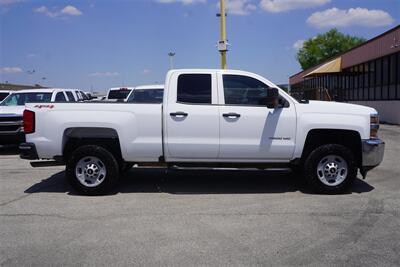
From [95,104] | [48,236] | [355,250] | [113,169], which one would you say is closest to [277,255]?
[355,250]

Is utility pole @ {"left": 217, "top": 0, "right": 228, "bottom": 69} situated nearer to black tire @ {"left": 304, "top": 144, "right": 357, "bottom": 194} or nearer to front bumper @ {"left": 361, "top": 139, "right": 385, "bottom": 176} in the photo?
black tire @ {"left": 304, "top": 144, "right": 357, "bottom": 194}

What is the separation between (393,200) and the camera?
7141 millimetres

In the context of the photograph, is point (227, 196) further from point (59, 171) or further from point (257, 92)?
point (59, 171)

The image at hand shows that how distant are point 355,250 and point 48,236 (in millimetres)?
3526

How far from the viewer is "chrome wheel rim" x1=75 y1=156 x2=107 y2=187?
770cm

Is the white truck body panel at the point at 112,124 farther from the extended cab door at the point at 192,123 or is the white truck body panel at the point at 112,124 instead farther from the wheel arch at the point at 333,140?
the wheel arch at the point at 333,140

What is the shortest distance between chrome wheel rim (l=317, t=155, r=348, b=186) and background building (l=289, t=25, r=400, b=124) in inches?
482

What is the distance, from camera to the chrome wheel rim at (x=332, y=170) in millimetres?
7633

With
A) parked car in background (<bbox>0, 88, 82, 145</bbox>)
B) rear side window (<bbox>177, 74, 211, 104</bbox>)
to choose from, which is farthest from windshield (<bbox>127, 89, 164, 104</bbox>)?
rear side window (<bbox>177, 74, 211, 104</bbox>)

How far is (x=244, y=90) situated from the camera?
303 inches

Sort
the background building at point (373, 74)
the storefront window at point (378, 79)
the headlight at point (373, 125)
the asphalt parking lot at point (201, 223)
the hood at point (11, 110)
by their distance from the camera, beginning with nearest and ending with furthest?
the asphalt parking lot at point (201, 223) → the headlight at point (373, 125) → the hood at point (11, 110) → the background building at point (373, 74) → the storefront window at point (378, 79)

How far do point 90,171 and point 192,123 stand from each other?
6.21 feet

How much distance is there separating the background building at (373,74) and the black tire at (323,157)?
1230cm

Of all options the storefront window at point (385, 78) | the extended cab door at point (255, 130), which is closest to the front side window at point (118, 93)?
the storefront window at point (385, 78)
